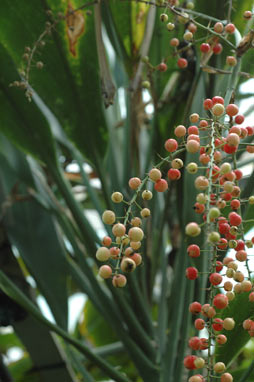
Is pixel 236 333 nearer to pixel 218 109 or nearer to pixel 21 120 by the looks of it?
pixel 218 109

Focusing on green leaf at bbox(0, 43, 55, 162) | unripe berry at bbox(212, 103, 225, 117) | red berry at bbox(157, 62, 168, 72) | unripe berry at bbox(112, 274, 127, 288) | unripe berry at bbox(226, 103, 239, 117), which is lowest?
unripe berry at bbox(112, 274, 127, 288)

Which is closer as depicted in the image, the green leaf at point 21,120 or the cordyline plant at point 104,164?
the cordyline plant at point 104,164

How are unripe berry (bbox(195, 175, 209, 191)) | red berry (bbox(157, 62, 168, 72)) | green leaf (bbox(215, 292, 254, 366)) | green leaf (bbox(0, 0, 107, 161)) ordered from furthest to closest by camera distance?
green leaf (bbox(0, 0, 107, 161)) → red berry (bbox(157, 62, 168, 72)) → green leaf (bbox(215, 292, 254, 366)) → unripe berry (bbox(195, 175, 209, 191))

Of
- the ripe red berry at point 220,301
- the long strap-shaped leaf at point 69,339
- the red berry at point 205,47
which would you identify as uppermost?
the red berry at point 205,47

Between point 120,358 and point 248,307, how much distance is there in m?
0.81

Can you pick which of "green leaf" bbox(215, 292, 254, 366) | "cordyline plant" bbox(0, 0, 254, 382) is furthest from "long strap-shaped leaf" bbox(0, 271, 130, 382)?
"green leaf" bbox(215, 292, 254, 366)

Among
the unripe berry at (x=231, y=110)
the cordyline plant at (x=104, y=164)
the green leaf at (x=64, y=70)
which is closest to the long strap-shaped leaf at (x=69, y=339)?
the cordyline plant at (x=104, y=164)

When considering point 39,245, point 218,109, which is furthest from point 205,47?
point 39,245

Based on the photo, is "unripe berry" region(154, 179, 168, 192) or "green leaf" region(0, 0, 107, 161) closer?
"unripe berry" region(154, 179, 168, 192)

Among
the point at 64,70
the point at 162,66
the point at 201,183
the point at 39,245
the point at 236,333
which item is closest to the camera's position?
the point at 201,183

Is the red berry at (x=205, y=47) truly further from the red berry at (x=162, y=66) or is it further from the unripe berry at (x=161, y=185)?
the unripe berry at (x=161, y=185)

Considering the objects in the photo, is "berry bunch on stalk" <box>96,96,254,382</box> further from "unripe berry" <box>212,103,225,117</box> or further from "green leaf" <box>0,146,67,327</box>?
"green leaf" <box>0,146,67,327</box>

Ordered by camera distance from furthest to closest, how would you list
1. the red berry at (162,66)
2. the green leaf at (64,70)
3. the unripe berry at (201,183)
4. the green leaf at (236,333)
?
the green leaf at (64,70) → the red berry at (162,66) → the green leaf at (236,333) → the unripe berry at (201,183)

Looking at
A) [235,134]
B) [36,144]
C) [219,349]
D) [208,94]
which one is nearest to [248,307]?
[219,349]
